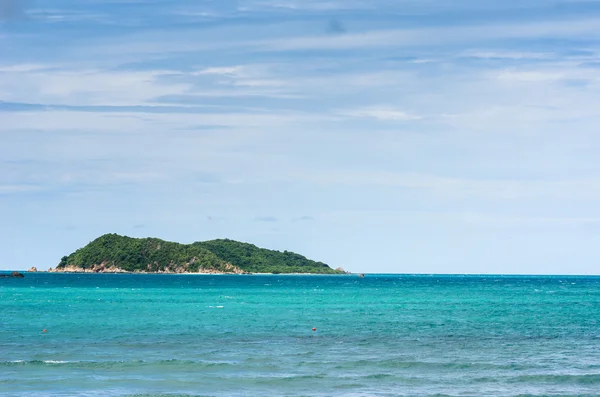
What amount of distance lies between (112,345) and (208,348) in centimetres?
715

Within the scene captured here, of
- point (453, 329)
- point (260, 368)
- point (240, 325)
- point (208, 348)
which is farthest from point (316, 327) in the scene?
point (260, 368)

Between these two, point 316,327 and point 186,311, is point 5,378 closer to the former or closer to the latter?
point 316,327

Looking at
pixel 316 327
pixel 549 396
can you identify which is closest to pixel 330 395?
pixel 549 396

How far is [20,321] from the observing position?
3046 inches

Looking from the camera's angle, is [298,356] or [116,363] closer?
[116,363]

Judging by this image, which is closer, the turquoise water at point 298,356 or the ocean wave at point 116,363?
the turquoise water at point 298,356

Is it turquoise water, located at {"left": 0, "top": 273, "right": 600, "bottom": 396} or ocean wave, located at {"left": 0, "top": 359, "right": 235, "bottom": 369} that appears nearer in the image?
turquoise water, located at {"left": 0, "top": 273, "right": 600, "bottom": 396}

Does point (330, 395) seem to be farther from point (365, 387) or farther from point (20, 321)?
point (20, 321)

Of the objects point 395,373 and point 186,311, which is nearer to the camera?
point 395,373

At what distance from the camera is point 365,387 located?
133 ft

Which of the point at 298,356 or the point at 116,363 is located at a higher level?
the point at 298,356

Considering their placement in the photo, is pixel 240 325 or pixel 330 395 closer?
pixel 330 395

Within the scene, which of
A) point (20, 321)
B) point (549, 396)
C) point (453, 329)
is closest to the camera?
point (549, 396)

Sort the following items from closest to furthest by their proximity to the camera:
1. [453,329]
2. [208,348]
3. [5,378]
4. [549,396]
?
[549,396] < [5,378] < [208,348] < [453,329]
